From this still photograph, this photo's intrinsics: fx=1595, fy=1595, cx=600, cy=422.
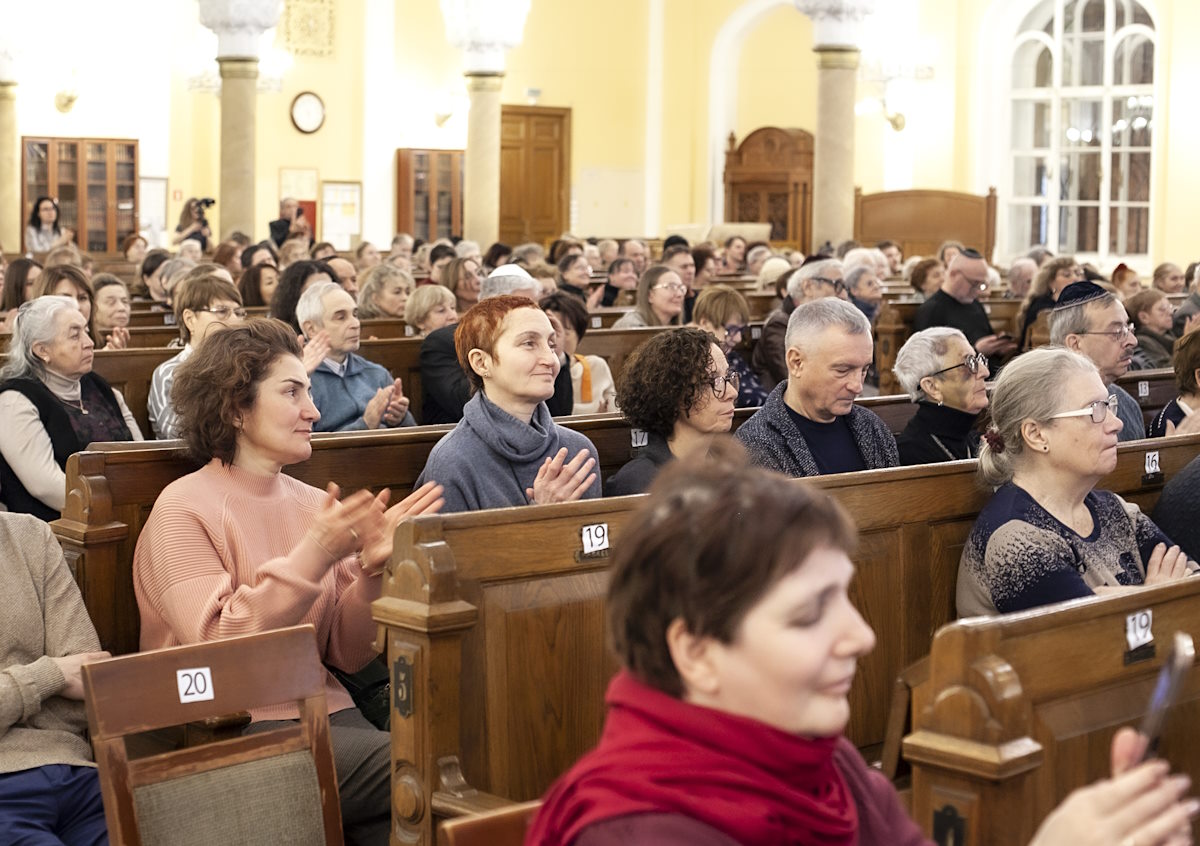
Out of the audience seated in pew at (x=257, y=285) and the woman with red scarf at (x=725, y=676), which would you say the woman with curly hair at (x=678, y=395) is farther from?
the audience seated in pew at (x=257, y=285)

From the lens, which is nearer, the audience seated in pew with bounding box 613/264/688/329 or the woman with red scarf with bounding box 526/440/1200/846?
the woman with red scarf with bounding box 526/440/1200/846

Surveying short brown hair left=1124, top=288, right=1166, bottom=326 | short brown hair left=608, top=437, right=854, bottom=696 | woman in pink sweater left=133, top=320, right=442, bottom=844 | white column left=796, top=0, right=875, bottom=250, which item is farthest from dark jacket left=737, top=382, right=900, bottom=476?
white column left=796, top=0, right=875, bottom=250

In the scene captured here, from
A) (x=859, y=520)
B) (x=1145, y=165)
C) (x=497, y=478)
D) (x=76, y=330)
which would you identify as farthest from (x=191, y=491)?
(x=1145, y=165)

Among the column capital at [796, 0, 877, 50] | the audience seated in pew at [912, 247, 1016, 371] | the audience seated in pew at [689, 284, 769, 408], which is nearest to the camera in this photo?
the audience seated in pew at [689, 284, 769, 408]

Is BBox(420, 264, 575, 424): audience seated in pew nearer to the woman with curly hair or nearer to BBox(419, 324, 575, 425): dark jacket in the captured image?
BBox(419, 324, 575, 425): dark jacket

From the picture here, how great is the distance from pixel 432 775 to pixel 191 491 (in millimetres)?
960

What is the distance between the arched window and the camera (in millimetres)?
17641


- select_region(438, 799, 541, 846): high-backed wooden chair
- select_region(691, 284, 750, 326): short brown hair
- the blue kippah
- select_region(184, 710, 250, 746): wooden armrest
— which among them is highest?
the blue kippah

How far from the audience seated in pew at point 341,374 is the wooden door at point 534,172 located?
15917mm

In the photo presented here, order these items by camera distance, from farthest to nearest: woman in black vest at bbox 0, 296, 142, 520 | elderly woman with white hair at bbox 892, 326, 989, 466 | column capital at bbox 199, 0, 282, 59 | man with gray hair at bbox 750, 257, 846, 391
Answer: column capital at bbox 199, 0, 282, 59 < man with gray hair at bbox 750, 257, 846, 391 < elderly woman with white hair at bbox 892, 326, 989, 466 < woman in black vest at bbox 0, 296, 142, 520

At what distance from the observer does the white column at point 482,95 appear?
16719 millimetres

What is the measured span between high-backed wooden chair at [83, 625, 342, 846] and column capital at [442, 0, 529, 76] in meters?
14.7

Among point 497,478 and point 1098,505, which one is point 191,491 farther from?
point 1098,505

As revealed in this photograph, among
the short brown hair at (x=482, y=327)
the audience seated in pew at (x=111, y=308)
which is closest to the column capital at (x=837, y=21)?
the audience seated in pew at (x=111, y=308)
